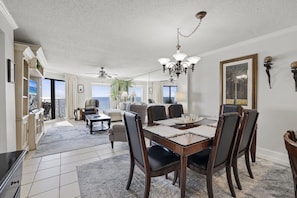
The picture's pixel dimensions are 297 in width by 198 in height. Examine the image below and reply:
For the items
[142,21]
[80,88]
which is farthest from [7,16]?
[80,88]

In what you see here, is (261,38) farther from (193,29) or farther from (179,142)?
(179,142)

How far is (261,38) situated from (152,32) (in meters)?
2.09

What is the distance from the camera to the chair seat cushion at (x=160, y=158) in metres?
1.52

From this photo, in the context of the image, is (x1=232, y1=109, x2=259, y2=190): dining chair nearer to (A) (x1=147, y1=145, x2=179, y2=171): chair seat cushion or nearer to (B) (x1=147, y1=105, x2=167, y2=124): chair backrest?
(A) (x1=147, y1=145, x2=179, y2=171): chair seat cushion

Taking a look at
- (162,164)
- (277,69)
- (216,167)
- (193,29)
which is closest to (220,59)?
(277,69)

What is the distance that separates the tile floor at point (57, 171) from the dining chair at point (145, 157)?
2.84 ft

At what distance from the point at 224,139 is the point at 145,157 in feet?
2.84

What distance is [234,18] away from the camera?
201 cm

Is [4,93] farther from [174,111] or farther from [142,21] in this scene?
[174,111]

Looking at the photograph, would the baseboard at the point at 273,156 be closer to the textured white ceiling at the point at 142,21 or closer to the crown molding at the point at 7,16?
the textured white ceiling at the point at 142,21

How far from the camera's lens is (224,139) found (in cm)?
151

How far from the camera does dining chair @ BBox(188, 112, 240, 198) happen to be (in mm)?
1436

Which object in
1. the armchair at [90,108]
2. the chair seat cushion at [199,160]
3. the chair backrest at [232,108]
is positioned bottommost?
the chair seat cushion at [199,160]

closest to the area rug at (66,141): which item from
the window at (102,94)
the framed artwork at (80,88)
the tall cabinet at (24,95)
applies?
the tall cabinet at (24,95)
